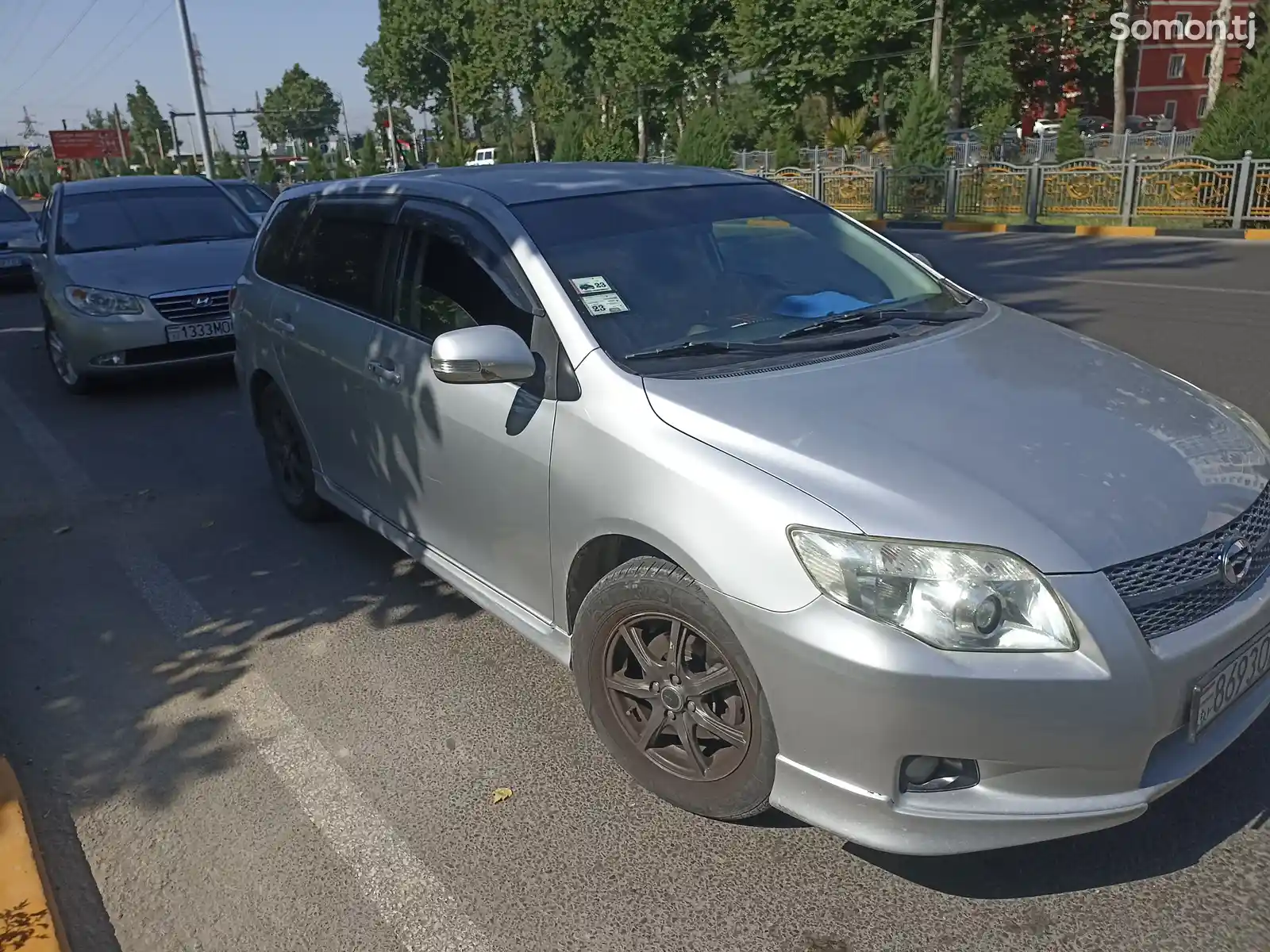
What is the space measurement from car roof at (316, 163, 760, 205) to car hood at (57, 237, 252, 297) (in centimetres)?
416

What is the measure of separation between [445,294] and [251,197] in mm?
13706

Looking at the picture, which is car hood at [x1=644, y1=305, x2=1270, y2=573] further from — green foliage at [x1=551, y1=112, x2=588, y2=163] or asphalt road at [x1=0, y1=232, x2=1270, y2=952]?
green foliage at [x1=551, y1=112, x2=588, y2=163]

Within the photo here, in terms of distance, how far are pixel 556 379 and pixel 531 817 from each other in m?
1.26

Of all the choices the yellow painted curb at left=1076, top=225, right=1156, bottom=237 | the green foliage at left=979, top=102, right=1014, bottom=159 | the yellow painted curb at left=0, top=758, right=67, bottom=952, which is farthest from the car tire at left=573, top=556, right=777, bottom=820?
the green foliage at left=979, top=102, right=1014, bottom=159

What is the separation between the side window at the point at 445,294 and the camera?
10.8 feet

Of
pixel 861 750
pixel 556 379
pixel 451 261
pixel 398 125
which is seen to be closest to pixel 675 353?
pixel 556 379

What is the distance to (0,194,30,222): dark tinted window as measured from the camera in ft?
52.6

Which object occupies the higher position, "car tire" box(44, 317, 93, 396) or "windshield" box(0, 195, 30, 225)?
"windshield" box(0, 195, 30, 225)

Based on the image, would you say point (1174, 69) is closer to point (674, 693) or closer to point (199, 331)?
point (199, 331)

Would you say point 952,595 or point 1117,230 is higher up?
point 952,595

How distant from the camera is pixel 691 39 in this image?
5019 cm

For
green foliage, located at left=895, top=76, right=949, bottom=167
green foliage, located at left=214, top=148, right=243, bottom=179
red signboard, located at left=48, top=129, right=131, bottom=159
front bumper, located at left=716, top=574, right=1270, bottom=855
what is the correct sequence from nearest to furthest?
front bumper, located at left=716, top=574, right=1270, bottom=855, green foliage, located at left=895, top=76, right=949, bottom=167, green foliage, located at left=214, top=148, right=243, bottom=179, red signboard, located at left=48, top=129, right=131, bottom=159

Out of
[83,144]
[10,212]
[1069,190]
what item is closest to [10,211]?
[10,212]

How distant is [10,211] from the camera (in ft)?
53.6
